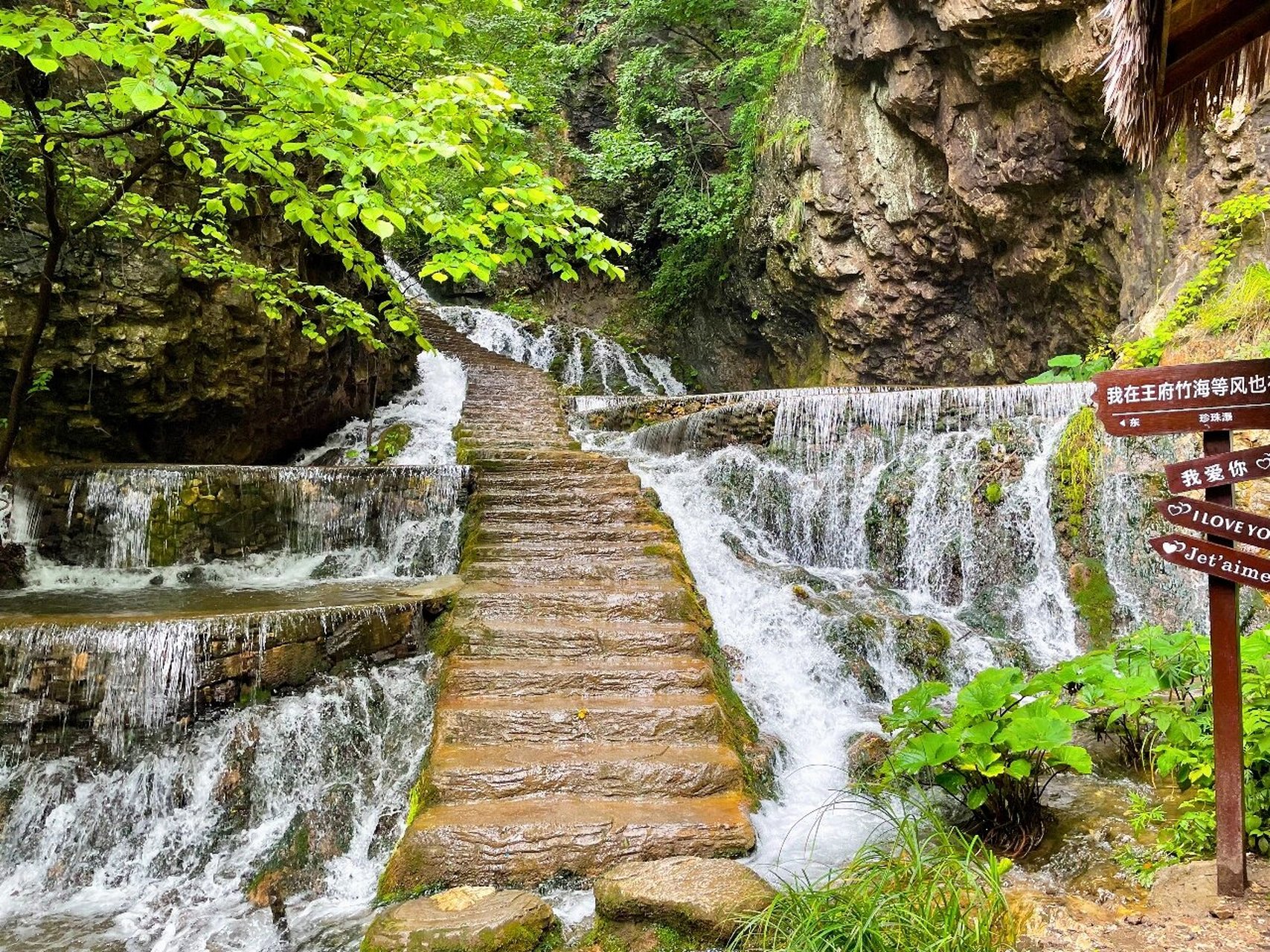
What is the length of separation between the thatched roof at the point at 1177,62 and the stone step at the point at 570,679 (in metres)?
4.03

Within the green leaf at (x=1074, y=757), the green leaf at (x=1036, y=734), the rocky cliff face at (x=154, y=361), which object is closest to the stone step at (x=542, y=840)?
the green leaf at (x=1036, y=734)

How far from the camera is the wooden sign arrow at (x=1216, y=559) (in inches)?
106

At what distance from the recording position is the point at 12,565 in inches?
263

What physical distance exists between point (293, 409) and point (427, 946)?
25.9ft

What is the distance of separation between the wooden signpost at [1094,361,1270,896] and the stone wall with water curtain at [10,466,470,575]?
6.13 metres

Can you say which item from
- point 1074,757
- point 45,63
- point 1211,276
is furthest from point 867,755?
point 1211,276

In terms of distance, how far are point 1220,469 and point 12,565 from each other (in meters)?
8.77

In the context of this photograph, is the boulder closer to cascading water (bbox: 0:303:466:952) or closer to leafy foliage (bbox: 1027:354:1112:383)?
cascading water (bbox: 0:303:466:952)

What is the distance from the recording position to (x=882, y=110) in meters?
11.9

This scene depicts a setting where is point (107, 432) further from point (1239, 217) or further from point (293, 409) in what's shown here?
point (1239, 217)

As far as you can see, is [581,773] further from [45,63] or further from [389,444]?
[389,444]

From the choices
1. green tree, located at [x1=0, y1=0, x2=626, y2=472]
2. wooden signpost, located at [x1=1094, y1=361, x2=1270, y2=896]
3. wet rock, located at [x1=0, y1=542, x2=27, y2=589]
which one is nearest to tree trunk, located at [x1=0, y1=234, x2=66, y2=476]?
green tree, located at [x1=0, y1=0, x2=626, y2=472]

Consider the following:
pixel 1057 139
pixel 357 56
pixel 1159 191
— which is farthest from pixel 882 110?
pixel 357 56

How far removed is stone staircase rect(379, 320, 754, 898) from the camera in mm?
3842
